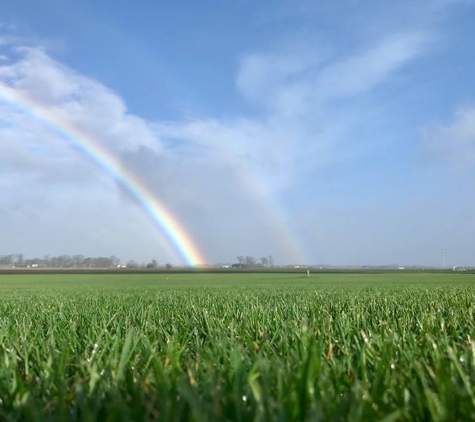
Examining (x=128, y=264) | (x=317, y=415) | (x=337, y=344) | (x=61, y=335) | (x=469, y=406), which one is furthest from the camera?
(x=128, y=264)

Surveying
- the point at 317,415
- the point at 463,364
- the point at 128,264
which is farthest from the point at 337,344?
the point at 128,264

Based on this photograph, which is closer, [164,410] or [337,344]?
[164,410]

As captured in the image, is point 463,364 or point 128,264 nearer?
point 463,364

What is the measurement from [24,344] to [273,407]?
1.39 m

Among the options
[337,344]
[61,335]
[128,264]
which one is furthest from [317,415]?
[128,264]

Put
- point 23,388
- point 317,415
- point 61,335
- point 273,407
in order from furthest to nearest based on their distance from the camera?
point 61,335 → point 23,388 → point 273,407 → point 317,415

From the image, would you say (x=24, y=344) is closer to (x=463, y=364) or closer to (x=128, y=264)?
(x=463, y=364)

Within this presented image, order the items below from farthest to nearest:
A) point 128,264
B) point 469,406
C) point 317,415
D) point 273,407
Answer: point 128,264 → point 469,406 → point 273,407 → point 317,415

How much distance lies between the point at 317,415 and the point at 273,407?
0.45 ft

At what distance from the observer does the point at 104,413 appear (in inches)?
40.7

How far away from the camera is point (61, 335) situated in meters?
2.40

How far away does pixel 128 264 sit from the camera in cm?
14612

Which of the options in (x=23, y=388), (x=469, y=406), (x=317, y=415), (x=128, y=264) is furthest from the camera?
(x=128, y=264)

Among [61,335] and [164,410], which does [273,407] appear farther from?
[61,335]
